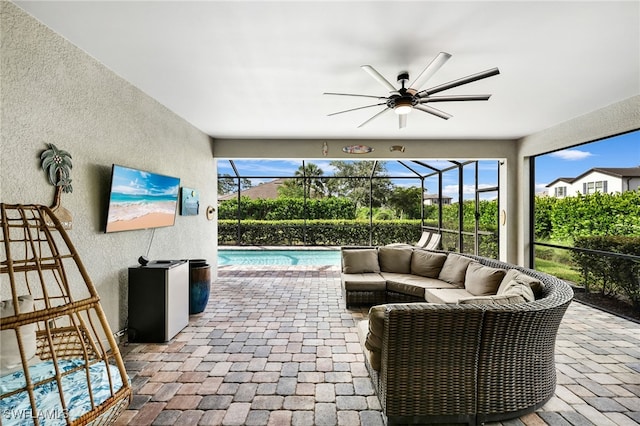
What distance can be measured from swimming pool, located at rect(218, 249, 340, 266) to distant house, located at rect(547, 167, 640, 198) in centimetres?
548

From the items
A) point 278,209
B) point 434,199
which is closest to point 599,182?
point 434,199

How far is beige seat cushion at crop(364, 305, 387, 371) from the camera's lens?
201 cm

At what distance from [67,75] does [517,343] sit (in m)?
3.96

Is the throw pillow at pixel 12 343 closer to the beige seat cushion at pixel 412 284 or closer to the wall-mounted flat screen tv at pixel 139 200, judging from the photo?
the wall-mounted flat screen tv at pixel 139 200

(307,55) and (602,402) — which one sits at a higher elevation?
(307,55)

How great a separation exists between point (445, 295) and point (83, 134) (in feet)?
13.4

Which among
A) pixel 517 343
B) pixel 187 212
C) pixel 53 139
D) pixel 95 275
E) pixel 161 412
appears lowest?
pixel 161 412

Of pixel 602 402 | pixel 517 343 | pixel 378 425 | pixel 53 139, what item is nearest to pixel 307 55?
pixel 53 139

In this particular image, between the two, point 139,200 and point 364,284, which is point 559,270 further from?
point 139,200

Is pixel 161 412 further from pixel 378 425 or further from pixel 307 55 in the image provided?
pixel 307 55

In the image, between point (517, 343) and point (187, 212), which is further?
point (187, 212)

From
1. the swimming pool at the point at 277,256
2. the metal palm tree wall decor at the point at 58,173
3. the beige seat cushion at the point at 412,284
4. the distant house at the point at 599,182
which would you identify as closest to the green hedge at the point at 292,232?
the swimming pool at the point at 277,256

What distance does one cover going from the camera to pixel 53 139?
2.46 m

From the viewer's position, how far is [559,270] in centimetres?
528
